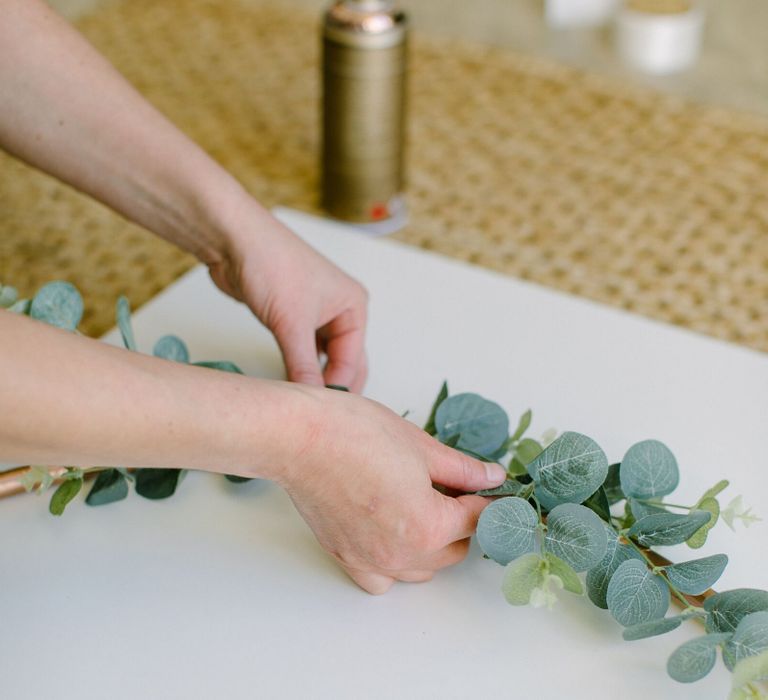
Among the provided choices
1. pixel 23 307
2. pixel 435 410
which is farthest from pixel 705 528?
pixel 23 307

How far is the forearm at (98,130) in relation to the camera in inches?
38.1

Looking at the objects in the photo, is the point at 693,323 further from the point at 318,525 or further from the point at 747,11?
the point at 747,11

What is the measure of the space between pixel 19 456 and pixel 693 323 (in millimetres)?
905

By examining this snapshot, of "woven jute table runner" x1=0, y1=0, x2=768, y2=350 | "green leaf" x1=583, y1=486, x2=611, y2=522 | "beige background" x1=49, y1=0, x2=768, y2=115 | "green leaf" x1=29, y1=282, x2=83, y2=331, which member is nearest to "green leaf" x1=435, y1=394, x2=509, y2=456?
"green leaf" x1=583, y1=486, x2=611, y2=522

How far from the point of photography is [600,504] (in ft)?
2.62

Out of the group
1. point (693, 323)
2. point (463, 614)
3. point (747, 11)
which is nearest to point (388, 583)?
point (463, 614)

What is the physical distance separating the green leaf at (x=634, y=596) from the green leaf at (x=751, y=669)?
93 mm

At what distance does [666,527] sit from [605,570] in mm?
57

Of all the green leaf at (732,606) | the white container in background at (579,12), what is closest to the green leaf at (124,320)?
the green leaf at (732,606)

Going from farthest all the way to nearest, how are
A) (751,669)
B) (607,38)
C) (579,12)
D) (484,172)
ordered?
(579,12) → (607,38) → (484,172) → (751,669)

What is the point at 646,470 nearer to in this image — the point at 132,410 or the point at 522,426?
the point at 522,426

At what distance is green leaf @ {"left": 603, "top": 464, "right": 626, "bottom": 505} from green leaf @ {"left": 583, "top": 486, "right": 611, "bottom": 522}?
0.03 metres

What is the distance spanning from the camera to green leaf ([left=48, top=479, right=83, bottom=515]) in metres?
0.82

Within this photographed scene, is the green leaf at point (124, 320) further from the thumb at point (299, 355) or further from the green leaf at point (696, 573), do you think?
the green leaf at point (696, 573)
